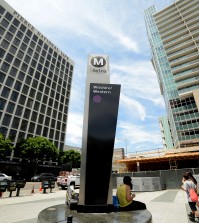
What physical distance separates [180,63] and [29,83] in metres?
46.1

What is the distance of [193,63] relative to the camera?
54.0 m

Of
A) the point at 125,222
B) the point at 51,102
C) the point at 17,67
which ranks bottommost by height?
the point at 125,222

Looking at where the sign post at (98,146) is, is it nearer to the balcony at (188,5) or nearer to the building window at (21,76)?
the building window at (21,76)

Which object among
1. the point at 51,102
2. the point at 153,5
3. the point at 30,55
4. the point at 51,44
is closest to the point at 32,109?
the point at 51,102

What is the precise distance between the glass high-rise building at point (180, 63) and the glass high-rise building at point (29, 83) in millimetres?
34394

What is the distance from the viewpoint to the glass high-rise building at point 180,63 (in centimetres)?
4716

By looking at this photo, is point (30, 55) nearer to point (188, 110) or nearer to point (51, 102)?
point (51, 102)

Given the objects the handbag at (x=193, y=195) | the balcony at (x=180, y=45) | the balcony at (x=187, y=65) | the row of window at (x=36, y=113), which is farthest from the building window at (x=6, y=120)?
the balcony at (x=180, y=45)

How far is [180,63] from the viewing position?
57188mm

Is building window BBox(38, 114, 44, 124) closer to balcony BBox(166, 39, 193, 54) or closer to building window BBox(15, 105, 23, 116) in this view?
building window BBox(15, 105, 23, 116)

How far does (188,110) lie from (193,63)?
15.4m

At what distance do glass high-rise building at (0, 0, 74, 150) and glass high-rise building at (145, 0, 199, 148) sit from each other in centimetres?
3439

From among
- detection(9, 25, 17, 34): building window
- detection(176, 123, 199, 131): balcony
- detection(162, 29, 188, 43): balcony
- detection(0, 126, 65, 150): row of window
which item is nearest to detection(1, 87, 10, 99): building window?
detection(0, 126, 65, 150): row of window

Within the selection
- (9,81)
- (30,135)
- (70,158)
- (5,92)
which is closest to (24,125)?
(30,135)
